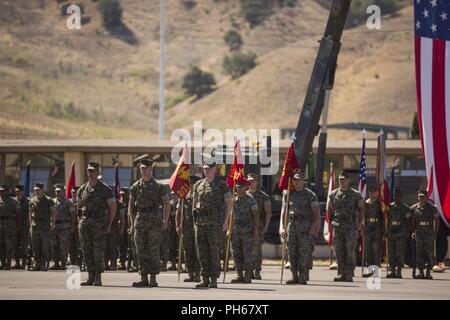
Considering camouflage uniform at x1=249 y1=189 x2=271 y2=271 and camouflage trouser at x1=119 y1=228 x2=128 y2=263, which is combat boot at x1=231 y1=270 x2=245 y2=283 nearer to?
camouflage uniform at x1=249 y1=189 x2=271 y2=271

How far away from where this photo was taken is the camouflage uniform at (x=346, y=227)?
891 inches

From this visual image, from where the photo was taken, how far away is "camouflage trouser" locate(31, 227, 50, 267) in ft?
85.4

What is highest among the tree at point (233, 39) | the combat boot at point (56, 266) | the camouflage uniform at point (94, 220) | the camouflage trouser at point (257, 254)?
the tree at point (233, 39)

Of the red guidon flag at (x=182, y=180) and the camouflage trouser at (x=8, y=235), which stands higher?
the red guidon flag at (x=182, y=180)

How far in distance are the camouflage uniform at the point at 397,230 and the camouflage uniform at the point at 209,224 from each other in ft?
22.0

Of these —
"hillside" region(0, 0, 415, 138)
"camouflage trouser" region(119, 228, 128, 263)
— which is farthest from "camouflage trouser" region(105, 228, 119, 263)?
"hillside" region(0, 0, 415, 138)

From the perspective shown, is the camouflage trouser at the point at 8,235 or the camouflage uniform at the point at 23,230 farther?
the camouflage uniform at the point at 23,230

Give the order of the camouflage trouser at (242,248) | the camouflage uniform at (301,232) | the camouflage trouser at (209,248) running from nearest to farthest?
1. the camouflage trouser at (209,248)
2. the camouflage uniform at (301,232)
3. the camouflage trouser at (242,248)

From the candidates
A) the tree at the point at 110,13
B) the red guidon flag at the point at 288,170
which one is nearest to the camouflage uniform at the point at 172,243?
the red guidon flag at the point at 288,170

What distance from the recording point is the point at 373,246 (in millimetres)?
26906

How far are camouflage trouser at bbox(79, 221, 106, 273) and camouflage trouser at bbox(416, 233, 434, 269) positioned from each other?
7835 mm

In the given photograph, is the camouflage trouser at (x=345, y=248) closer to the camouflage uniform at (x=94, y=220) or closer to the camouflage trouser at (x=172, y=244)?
the camouflage uniform at (x=94, y=220)

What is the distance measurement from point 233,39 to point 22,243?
3651 inches

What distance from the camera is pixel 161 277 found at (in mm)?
23172
